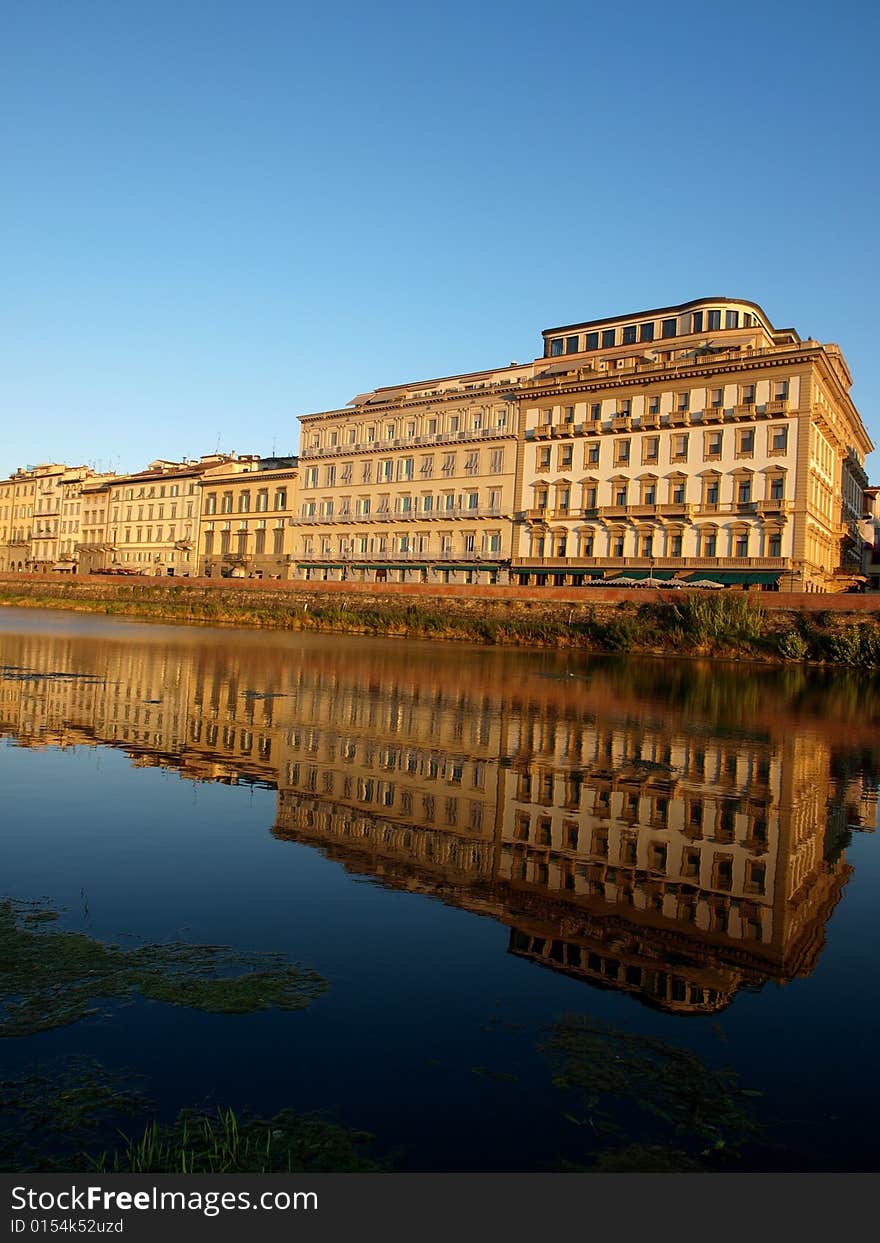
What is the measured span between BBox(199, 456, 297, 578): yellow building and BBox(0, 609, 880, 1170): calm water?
77.5 m

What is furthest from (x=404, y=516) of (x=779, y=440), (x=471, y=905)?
(x=471, y=905)

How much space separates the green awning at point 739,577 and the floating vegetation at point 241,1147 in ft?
197

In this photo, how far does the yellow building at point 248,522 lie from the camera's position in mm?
97375

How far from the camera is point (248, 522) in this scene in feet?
331

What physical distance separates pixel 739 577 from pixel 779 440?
9.21m

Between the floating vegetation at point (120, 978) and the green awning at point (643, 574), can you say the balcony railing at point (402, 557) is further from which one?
the floating vegetation at point (120, 978)

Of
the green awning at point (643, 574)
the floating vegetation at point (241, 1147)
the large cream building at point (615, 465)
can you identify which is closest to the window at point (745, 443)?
the large cream building at point (615, 465)

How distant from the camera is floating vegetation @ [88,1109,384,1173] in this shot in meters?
4.63

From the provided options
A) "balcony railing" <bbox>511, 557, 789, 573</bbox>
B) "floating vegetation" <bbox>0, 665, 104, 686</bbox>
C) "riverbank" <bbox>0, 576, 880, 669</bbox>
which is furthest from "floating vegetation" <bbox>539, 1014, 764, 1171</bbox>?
"balcony railing" <bbox>511, 557, 789, 573</bbox>

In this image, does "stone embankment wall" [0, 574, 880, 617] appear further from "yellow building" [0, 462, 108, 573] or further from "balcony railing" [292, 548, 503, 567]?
"yellow building" [0, 462, 108, 573]

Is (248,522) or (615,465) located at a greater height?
(615,465)

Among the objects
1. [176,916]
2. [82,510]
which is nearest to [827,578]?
[176,916]

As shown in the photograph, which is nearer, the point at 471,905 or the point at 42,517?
the point at 471,905

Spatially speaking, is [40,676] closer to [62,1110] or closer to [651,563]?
[62,1110]
